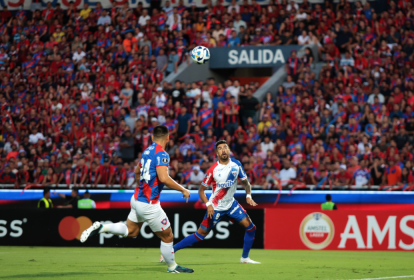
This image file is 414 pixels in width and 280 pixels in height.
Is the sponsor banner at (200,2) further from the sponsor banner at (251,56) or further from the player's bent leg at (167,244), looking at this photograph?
the player's bent leg at (167,244)

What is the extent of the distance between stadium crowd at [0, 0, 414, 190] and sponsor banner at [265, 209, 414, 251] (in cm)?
221

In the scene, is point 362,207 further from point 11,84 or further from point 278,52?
point 11,84

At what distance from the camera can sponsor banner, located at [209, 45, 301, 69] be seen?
79.7 feet

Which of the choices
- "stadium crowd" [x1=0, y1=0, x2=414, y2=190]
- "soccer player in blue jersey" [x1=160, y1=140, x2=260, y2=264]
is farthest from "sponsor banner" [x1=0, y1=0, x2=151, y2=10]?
"soccer player in blue jersey" [x1=160, y1=140, x2=260, y2=264]

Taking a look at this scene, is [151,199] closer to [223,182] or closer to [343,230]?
[223,182]

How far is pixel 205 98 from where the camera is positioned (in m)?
22.8

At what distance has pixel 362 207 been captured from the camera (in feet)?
59.4

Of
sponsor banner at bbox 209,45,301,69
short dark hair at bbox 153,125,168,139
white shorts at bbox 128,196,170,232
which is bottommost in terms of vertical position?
white shorts at bbox 128,196,170,232

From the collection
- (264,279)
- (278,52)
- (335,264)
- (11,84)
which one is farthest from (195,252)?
(11,84)

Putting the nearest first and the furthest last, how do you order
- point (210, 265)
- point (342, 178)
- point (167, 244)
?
1. point (167, 244)
2. point (210, 265)
3. point (342, 178)

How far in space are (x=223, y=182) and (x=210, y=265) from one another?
147 cm

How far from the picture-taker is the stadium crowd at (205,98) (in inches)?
773

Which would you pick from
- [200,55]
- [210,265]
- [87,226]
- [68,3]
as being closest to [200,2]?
[68,3]

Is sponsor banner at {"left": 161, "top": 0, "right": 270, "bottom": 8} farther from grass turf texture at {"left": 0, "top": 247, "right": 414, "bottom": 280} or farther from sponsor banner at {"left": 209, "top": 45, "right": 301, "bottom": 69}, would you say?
grass turf texture at {"left": 0, "top": 247, "right": 414, "bottom": 280}
